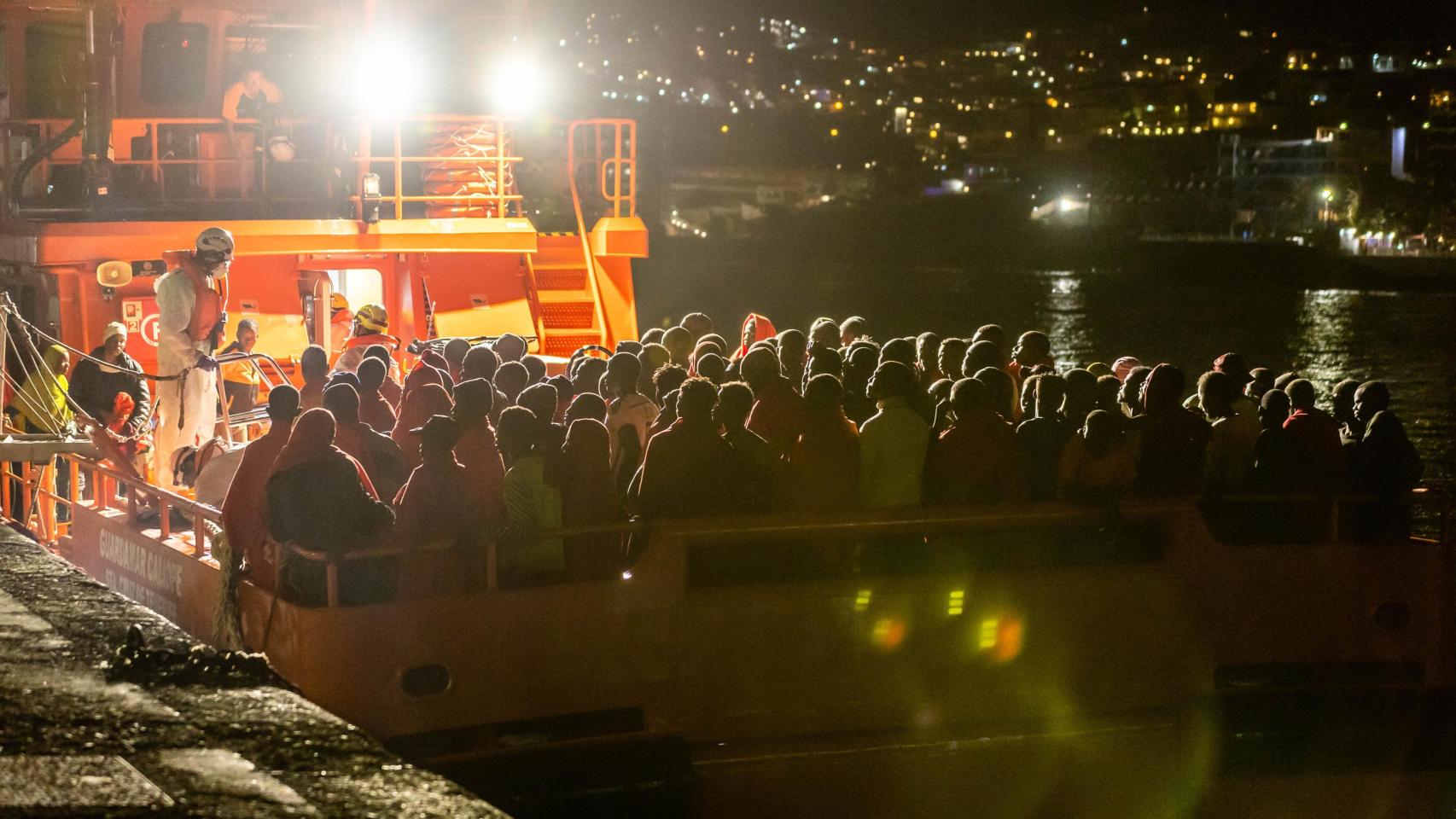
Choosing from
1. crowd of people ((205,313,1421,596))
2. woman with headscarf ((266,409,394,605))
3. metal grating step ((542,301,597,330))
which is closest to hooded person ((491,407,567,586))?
crowd of people ((205,313,1421,596))

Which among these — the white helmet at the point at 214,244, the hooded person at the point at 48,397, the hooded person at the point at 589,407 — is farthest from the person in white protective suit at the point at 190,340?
the hooded person at the point at 589,407

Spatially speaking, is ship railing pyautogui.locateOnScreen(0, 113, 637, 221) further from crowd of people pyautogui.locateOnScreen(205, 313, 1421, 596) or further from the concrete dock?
the concrete dock

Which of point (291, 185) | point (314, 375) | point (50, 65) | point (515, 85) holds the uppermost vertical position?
point (50, 65)

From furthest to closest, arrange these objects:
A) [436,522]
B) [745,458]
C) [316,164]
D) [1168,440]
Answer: [316,164]
[1168,440]
[745,458]
[436,522]

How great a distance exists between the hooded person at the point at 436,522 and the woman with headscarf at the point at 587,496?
46 cm

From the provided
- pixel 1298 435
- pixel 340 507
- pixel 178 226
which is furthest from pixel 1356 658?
pixel 178 226

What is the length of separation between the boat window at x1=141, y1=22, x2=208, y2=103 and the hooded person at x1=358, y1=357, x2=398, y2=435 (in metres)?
7.30

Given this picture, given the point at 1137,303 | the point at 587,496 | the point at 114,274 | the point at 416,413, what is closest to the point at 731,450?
the point at 587,496

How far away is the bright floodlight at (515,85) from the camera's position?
1437 centimetres

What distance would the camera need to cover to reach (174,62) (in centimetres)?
1404

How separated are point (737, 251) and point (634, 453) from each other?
5972 inches

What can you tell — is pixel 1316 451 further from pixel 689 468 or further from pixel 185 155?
pixel 185 155

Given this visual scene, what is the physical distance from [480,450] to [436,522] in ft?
1.46

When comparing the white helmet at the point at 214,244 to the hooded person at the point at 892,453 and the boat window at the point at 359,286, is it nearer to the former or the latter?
the boat window at the point at 359,286
